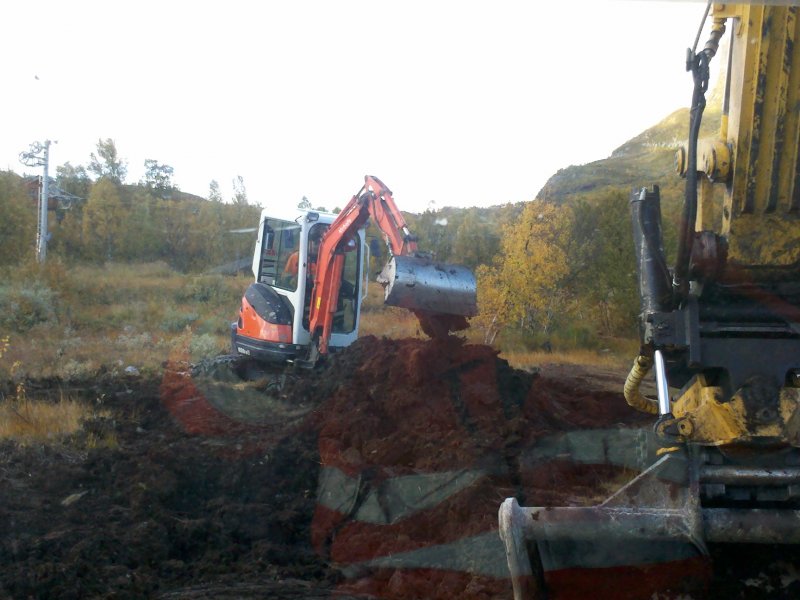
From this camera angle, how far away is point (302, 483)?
7531 millimetres

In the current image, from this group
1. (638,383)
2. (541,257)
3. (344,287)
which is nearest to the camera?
(638,383)

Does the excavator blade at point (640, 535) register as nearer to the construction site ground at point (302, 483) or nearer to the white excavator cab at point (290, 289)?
the construction site ground at point (302, 483)

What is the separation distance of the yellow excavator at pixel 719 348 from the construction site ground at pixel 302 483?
1.10 ft

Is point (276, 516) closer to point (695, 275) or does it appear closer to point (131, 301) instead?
point (695, 275)

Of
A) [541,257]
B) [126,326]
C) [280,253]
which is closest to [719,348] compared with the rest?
[280,253]

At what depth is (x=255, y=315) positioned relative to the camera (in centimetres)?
1302

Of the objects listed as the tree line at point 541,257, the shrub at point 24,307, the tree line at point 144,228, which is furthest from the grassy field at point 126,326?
the tree line at point 144,228

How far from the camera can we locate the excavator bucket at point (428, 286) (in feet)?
29.9

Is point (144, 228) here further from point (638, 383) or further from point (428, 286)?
point (638, 383)

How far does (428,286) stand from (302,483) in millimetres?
2724

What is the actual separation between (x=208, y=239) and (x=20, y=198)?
51.1ft

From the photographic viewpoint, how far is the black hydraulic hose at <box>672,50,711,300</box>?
4156mm

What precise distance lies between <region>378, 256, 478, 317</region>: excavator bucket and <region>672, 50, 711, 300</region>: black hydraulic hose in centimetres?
507

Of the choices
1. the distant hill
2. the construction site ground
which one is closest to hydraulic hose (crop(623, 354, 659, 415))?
the construction site ground
